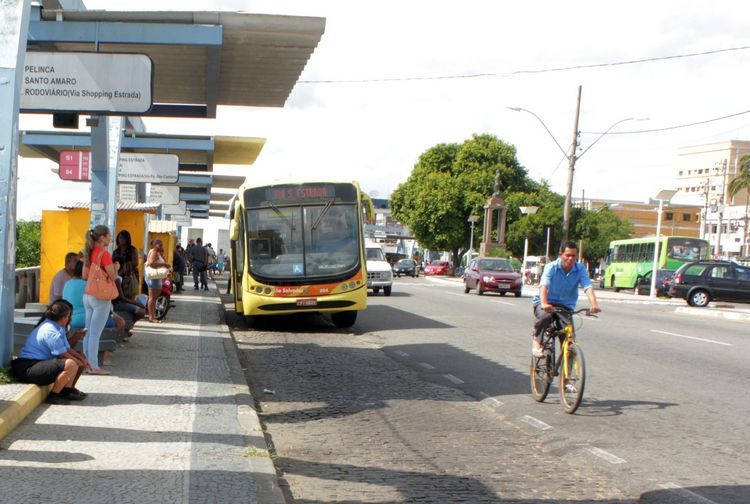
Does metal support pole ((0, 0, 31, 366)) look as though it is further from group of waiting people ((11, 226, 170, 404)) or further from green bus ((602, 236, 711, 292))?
green bus ((602, 236, 711, 292))

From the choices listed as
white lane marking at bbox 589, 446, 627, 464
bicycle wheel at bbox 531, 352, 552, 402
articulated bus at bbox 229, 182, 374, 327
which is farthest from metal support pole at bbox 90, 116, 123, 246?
white lane marking at bbox 589, 446, 627, 464

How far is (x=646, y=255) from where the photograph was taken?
1858 inches

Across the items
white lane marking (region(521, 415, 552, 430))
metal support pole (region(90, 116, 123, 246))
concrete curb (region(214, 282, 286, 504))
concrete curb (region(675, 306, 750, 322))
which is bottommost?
concrete curb (region(675, 306, 750, 322))

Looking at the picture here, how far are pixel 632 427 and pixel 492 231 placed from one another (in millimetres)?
65655

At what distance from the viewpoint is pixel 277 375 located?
11.1 meters

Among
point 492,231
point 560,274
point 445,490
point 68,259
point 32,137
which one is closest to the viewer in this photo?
point 445,490

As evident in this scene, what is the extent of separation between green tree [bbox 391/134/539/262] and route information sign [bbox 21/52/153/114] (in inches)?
2492

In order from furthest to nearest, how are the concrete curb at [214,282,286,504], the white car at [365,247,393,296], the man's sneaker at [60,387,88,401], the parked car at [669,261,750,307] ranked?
the parked car at [669,261,750,307]
the white car at [365,247,393,296]
the man's sneaker at [60,387,88,401]
the concrete curb at [214,282,286,504]

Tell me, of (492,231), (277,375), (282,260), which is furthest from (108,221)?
(492,231)

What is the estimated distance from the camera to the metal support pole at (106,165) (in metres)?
14.6

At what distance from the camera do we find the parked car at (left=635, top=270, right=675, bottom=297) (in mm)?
41406

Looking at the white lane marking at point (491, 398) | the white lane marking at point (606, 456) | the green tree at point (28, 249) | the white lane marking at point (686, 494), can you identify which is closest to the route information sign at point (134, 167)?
the white lane marking at point (491, 398)

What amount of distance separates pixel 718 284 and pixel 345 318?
19.9 meters

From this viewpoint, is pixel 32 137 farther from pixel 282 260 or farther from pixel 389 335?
pixel 389 335
